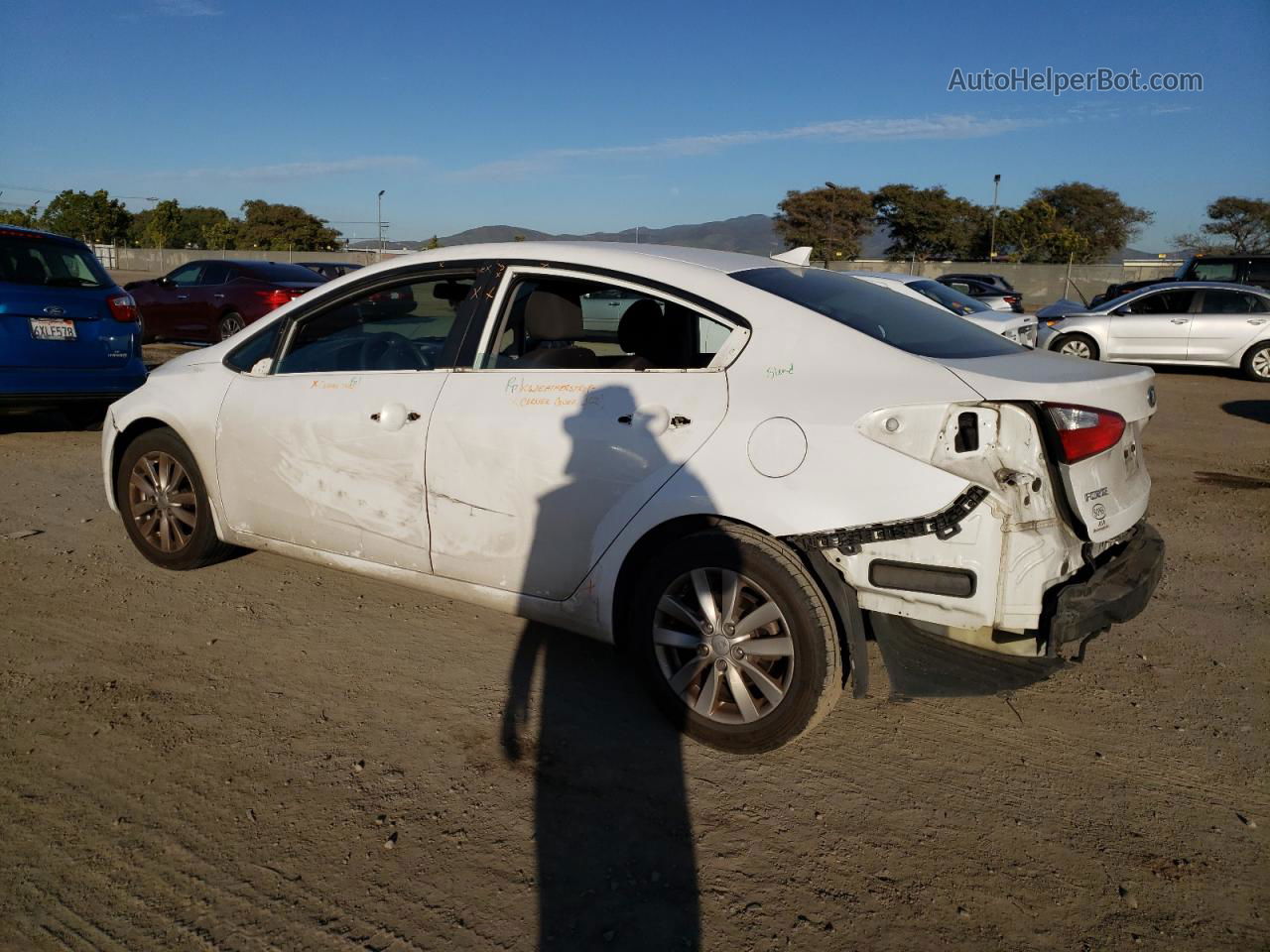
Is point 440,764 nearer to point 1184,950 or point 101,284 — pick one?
point 1184,950

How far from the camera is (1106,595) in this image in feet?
9.78

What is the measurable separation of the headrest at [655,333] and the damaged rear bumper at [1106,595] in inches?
68.3

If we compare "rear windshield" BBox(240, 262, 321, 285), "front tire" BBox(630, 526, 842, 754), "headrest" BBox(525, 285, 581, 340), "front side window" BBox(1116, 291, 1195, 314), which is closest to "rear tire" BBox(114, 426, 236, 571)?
"headrest" BBox(525, 285, 581, 340)

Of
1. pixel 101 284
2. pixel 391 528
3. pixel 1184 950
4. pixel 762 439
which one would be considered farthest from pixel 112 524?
pixel 1184 950

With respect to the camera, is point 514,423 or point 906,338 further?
point 514,423

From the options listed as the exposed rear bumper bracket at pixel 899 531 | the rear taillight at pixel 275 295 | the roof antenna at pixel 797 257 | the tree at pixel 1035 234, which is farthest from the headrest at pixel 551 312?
the tree at pixel 1035 234

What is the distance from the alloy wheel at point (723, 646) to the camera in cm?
310

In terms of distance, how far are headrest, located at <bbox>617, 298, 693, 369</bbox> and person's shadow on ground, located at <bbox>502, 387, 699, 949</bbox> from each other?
661mm

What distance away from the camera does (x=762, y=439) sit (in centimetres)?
308

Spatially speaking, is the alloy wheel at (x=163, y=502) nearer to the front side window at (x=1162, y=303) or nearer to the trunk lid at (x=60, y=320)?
the trunk lid at (x=60, y=320)

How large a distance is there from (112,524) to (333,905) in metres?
4.27

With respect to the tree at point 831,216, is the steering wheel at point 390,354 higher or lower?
lower

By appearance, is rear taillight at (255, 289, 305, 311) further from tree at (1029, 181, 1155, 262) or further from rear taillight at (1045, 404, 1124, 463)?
tree at (1029, 181, 1155, 262)

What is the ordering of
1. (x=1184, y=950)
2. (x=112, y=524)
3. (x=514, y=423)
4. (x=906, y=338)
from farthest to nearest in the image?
(x=112, y=524)
(x=514, y=423)
(x=906, y=338)
(x=1184, y=950)
